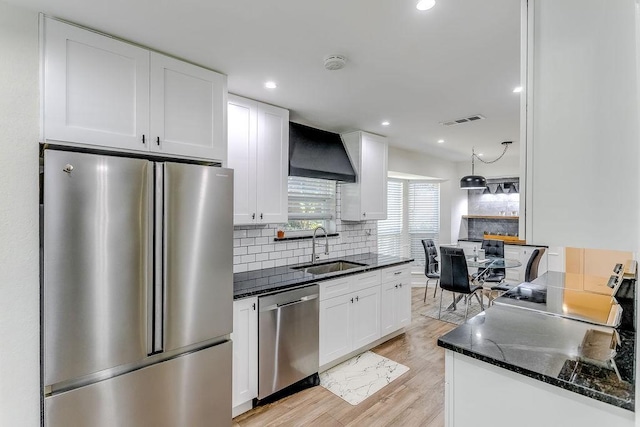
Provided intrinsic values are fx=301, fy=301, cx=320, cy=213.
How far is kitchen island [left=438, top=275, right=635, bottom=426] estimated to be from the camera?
106cm

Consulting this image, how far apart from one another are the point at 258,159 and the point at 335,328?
1782mm

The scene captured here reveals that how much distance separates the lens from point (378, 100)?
9.25ft

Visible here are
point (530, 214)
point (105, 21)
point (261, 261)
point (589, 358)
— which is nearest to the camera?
point (530, 214)

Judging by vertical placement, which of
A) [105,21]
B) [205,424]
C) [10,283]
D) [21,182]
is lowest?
[205,424]

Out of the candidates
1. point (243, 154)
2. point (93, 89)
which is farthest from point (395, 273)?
point (93, 89)

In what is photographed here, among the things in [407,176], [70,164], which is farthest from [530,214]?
[407,176]

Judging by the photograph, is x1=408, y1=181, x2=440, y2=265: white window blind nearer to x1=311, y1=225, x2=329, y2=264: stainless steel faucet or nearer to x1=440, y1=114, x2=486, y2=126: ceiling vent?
x1=440, y1=114, x2=486, y2=126: ceiling vent

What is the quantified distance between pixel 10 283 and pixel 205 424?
141 cm

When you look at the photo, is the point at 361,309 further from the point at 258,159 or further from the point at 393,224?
the point at 393,224

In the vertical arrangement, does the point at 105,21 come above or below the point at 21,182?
above

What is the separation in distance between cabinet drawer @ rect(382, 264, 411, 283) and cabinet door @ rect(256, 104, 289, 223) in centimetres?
139

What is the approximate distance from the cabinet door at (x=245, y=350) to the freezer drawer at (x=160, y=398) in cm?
13

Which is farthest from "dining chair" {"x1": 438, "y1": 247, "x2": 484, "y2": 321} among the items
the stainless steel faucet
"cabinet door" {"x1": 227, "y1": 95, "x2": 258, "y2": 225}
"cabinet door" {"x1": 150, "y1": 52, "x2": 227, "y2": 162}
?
"cabinet door" {"x1": 150, "y1": 52, "x2": 227, "y2": 162}

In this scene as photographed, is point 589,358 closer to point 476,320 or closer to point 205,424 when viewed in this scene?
point 476,320
